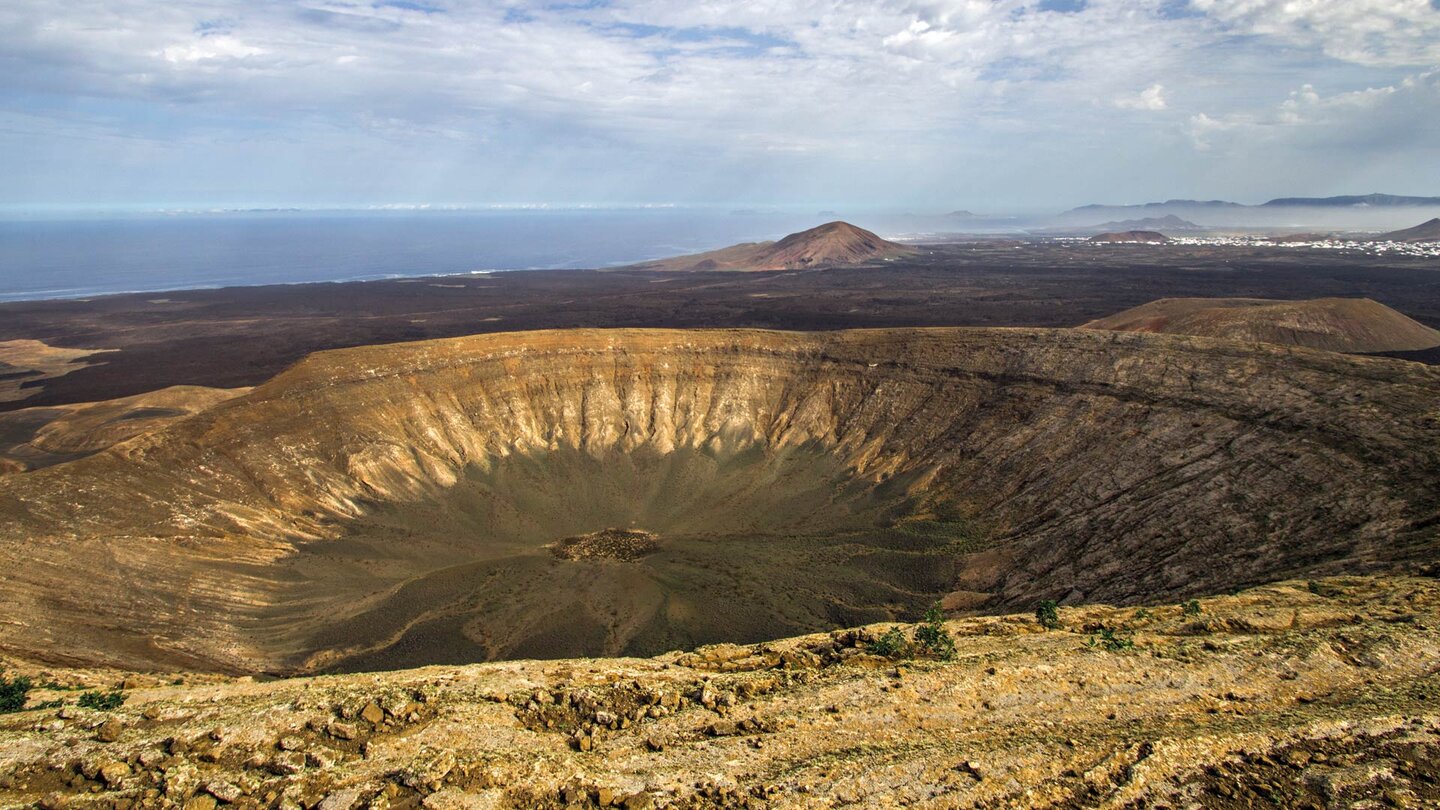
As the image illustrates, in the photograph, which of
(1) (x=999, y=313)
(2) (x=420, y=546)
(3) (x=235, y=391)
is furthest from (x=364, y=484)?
(1) (x=999, y=313)

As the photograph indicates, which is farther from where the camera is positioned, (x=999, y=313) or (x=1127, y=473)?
(x=999, y=313)

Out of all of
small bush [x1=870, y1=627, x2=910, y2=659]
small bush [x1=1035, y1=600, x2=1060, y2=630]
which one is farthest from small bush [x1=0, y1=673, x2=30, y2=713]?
small bush [x1=1035, y1=600, x2=1060, y2=630]

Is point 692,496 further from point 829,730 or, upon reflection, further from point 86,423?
point 86,423

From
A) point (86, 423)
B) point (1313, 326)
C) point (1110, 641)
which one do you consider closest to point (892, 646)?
point (1110, 641)

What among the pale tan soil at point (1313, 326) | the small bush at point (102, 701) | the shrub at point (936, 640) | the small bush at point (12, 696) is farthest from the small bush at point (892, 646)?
the pale tan soil at point (1313, 326)

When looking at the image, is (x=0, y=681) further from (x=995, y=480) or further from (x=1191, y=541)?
(x=995, y=480)

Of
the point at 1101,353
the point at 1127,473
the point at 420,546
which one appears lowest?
the point at 420,546
